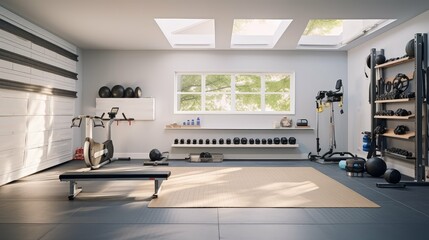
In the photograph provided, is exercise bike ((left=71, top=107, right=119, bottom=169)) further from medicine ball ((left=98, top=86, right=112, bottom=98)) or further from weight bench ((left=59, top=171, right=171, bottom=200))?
weight bench ((left=59, top=171, right=171, bottom=200))

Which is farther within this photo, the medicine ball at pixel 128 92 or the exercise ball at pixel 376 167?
the medicine ball at pixel 128 92

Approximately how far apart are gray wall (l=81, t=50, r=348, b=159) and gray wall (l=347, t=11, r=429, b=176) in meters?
0.27

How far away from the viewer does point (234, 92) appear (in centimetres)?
747

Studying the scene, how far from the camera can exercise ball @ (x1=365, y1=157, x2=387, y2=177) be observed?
492 centimetres

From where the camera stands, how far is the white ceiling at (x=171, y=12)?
14.9ft

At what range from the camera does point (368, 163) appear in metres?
5.03

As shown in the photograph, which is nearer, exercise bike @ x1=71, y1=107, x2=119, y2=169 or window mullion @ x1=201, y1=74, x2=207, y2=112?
exercise bike @ x1=71, y1=107, x2=119, y2=169

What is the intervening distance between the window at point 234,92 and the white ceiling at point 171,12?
163 centimetres

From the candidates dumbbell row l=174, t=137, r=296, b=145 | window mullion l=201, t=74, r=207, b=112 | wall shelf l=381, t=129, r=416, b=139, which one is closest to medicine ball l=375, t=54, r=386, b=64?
wall shelf l=381, t=129, r=416, b=139

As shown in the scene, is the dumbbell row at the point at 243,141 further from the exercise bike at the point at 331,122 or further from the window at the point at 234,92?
the window at the point at 234,92

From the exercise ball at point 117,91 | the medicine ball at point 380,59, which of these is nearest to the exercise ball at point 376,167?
the medicine ball at point 380,59

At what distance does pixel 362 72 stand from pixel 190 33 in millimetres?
3923

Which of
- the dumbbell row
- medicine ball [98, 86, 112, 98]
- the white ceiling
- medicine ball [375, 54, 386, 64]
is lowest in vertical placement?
the dumbbell row

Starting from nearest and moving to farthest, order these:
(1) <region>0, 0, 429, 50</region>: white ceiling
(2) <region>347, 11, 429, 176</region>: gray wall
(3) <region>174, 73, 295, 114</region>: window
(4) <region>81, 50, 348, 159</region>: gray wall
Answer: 1. (1) <region>0, 0, 429, 50</region>: white ceiling
2. (2) <region>347, 11, 429, 176</region>: gray wall
3. (4) <region>81, 50, 348, 159</region>: gray wall
4. (3) <region>174, 73, 295, 114</region>: window
